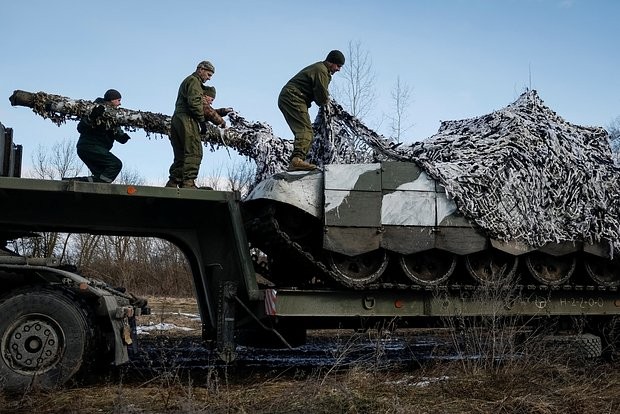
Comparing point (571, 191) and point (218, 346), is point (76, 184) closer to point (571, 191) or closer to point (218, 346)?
point (218, 346)

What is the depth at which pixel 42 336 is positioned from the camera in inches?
248

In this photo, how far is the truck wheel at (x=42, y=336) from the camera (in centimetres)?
623

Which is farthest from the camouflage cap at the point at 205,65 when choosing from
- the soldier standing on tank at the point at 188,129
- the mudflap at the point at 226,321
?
the mudflap at the point at 226,321

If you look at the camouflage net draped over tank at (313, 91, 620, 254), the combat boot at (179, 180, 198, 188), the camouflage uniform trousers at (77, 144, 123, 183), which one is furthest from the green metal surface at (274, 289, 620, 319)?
the camouflage uniform trousers at (77, 144, 123, 183)

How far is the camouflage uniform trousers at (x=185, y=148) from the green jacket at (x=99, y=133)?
80 cm

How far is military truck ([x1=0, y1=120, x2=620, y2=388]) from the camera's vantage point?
6.36 m

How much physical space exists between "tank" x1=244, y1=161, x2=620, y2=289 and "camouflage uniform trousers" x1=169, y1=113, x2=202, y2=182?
774 mm

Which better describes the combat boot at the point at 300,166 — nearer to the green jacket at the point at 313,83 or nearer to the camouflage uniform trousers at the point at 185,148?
the green jacket at the point at 313,83

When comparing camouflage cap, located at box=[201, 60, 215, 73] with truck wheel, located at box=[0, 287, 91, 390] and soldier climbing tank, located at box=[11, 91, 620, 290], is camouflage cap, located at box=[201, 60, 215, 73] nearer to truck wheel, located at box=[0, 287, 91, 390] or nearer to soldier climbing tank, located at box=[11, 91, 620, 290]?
soldier climbing tank, located at box=[11, 91, 620, 290]

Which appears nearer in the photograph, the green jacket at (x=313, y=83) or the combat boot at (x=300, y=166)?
the combat boot at (x=300, y=166)

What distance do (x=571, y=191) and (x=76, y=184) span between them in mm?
5438

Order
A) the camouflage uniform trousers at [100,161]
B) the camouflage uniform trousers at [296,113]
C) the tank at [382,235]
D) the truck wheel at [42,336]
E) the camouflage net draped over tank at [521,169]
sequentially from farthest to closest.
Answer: the camouflage uniform trousers at [100,161] → the camouflage uniform trousers at [296,113] → the camouflage net draped over tank at [521,169] → the tank at [382,235] → the truck wheel at [42,336]

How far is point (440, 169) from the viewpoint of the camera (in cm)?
746

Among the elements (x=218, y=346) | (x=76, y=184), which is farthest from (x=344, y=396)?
(x=76, y=184)
